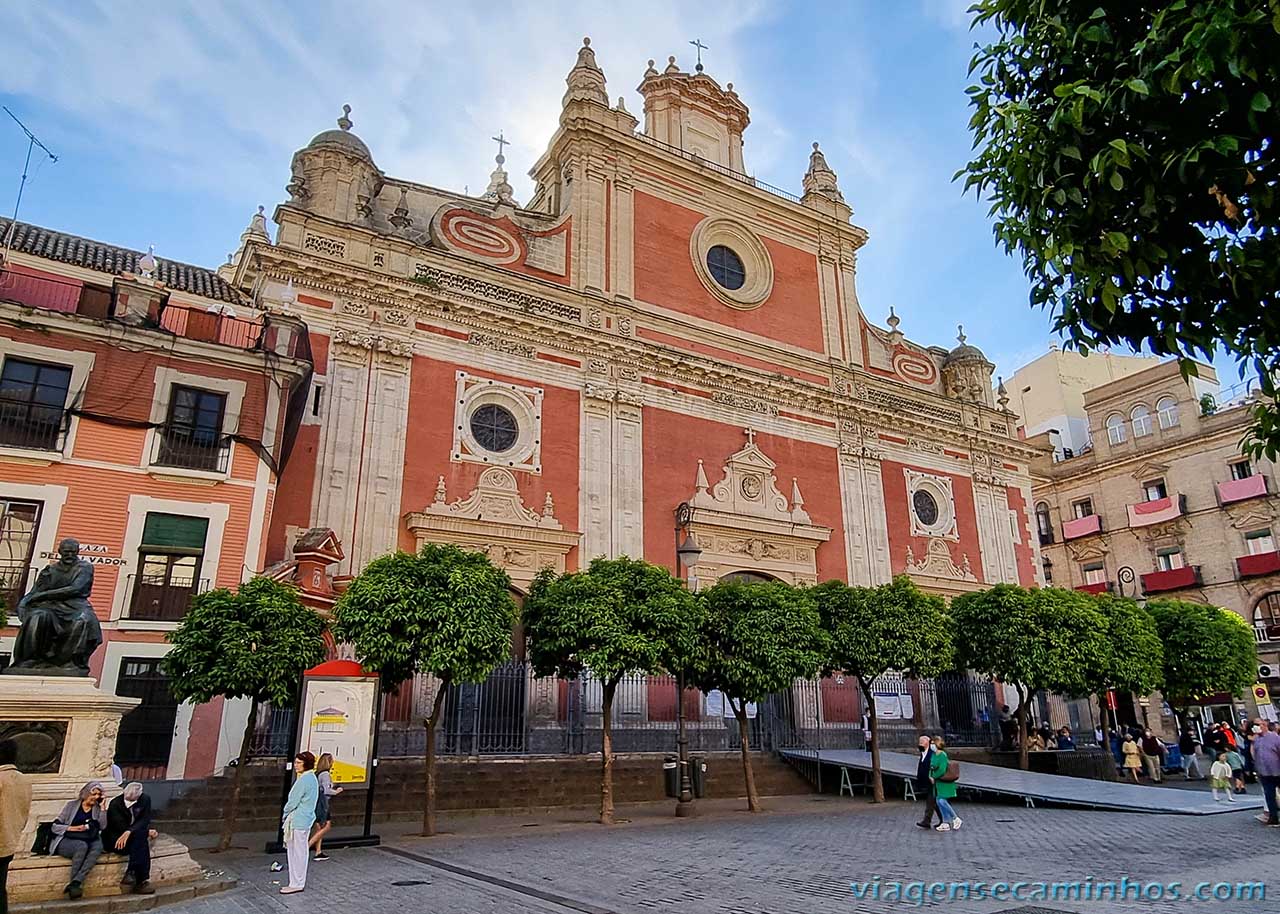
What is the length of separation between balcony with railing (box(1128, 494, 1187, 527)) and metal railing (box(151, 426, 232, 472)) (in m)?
33.9

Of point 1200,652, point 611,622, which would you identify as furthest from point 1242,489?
point 611,622

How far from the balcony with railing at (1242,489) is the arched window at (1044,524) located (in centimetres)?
743

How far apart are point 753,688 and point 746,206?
17.0m

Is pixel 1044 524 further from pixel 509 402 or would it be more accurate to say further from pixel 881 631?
pixel 509 402

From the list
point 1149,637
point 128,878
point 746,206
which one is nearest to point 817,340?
point 746,206

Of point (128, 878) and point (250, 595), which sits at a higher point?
point (250, 595)

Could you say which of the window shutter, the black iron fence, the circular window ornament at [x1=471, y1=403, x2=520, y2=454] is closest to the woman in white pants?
the black iron fence

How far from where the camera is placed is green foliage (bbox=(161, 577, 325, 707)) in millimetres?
11852

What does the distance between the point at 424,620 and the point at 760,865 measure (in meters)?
6.16

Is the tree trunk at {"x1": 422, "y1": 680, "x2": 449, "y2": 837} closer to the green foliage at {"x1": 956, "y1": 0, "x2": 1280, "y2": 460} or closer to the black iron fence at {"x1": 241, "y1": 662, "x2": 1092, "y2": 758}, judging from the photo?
the black iron fence at {"x1": 241, "y1": 662, "x2": 1092, "y2": 758}

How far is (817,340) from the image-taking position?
27.2m

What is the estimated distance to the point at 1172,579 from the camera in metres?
33.4

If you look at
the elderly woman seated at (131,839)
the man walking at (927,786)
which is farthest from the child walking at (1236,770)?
the elderly woman seated at (131,839)

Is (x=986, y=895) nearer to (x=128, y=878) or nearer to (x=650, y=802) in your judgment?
(x=128, y=878)
